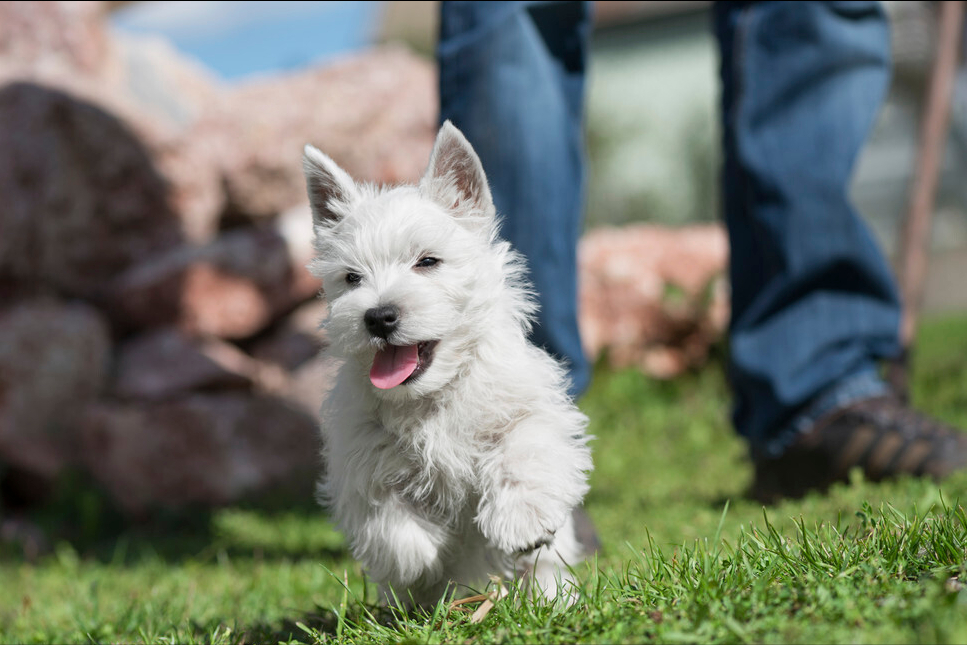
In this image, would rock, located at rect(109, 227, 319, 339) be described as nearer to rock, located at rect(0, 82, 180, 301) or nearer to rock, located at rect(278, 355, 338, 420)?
rock, located at rect(0, 82, 180, 301)

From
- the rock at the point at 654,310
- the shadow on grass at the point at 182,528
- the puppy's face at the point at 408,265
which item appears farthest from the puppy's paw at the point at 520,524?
the rock at the point at 654,310

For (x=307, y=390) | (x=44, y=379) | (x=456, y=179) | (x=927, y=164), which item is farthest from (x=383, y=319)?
(x=927, y=164)

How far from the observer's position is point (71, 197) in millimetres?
6680

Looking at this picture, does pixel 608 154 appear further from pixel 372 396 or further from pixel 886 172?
pixel 372 396

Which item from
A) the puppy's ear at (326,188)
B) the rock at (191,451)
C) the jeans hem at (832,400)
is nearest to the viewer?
the puppy's ear at (326,188)

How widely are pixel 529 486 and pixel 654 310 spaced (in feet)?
20.4

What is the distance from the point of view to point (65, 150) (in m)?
6.63

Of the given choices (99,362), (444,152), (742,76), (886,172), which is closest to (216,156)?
(99,362)

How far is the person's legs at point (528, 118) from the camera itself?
2.57 m

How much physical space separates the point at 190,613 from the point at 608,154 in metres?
14.3

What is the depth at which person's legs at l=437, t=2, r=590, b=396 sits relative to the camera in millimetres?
2574

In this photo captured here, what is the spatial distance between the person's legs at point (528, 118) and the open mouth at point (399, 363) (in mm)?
702

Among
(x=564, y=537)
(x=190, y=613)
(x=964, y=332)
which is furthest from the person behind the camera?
(x=964, y=332)

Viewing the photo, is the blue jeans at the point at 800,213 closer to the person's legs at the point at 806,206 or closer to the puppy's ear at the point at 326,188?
the person's legs at the point at 806,206
